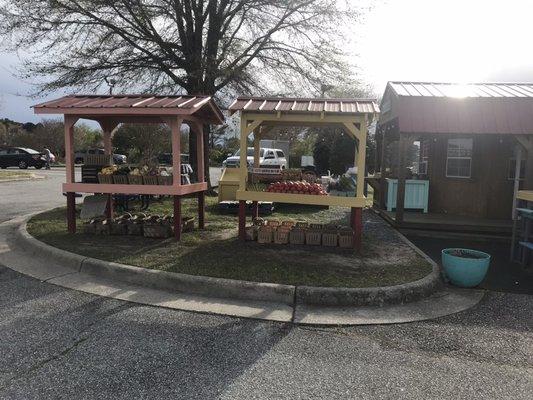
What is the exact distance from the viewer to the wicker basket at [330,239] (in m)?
7.51

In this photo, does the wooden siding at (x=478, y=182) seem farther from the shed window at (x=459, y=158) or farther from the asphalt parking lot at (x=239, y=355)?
the asphalt parking lot at (x=239, y=355)

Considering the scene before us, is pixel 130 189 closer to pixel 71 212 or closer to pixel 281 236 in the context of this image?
pixel 71 212

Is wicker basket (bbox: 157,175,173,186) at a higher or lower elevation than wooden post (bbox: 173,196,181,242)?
higher

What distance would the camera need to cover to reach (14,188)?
17.7 m

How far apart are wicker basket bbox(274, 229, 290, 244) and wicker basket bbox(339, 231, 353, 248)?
3.18ft

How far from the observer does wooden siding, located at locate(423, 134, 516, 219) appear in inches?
453

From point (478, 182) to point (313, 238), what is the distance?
672cm

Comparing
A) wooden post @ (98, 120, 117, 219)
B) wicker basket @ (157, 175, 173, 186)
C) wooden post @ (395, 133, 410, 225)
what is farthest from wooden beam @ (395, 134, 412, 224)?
wooden post @ (98, 120, 117, 219)

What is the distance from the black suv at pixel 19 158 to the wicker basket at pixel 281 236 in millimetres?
31847

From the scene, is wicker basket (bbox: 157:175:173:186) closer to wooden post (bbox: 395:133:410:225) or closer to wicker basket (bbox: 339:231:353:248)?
wicker basket (bbox: 339:231:353:248)

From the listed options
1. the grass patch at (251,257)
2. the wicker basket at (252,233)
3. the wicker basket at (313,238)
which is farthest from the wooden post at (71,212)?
the wicker basket at (313,238)

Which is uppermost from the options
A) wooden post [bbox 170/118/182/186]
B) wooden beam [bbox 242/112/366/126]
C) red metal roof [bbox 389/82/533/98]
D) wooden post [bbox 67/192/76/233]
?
red metal roof [bbox 389/82/533/98]

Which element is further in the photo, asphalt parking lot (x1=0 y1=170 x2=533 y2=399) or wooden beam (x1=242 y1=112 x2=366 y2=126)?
wooden beam (x1=242 y1=112 x2=366 y2=126)

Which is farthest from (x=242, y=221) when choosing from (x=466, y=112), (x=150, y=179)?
(x=466, y=112)
